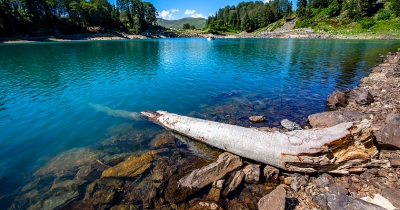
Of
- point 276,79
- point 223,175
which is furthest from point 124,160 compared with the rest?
point 276,79

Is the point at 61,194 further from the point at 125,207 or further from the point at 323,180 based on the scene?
the point at 323,180

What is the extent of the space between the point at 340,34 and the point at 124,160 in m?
122

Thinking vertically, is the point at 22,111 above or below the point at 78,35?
below

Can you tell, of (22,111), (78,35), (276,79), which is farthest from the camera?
(78,35)

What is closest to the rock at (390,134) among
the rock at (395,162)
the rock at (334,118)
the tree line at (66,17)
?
the rock at (395,162)

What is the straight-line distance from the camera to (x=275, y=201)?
5.98 metres

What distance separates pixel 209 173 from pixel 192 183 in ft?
2.59

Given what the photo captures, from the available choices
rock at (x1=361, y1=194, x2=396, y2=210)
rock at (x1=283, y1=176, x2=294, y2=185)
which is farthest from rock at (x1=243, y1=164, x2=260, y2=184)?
rock at (x1=361, y1=194, x2=396, y2=210)

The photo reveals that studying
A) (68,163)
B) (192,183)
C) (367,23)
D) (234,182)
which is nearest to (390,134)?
(234,182)

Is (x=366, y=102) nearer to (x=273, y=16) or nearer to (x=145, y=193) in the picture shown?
(x=145, y=193)

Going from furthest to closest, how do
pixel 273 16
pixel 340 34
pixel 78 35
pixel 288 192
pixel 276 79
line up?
pixel 273 16
pixel 78 35
pixel 340 34
pixel 276 79
pixel 288 192

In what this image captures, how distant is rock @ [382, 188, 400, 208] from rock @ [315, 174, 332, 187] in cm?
150

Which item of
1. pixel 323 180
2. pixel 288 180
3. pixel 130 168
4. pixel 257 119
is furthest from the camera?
pixel 257 119

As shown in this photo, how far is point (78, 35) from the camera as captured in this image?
12150cm
